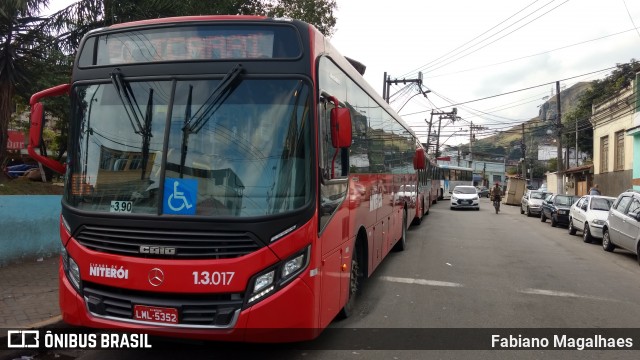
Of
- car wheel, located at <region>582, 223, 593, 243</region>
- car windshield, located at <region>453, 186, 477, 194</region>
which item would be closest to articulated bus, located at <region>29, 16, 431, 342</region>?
car wheel, located at <region>582, 223, 593, 243</region>

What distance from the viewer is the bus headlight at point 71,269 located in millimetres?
4180

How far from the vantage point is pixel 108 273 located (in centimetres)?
395

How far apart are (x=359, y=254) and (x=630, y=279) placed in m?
5.96

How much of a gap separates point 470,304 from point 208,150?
4.56 metres

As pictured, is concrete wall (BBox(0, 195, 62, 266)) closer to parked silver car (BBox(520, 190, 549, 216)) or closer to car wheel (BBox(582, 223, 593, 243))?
car wheel (BBox(582, 223, 593, 243))

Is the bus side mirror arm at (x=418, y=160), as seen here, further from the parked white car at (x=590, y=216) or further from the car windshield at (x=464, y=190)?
the car windshield at (x=464, y=190)

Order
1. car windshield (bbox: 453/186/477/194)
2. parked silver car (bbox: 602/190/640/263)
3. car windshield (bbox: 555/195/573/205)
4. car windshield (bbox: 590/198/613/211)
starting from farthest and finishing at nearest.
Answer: car windshield (bbox: 453/186/477/194) < car windshield (bbox: 555/195/573/205) < car windshield (bbox: 590/198/613/211) < parked silver car (bbox: 602/190/640/263)

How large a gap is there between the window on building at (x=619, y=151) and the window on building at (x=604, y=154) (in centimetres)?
174

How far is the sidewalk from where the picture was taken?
17.6 feet

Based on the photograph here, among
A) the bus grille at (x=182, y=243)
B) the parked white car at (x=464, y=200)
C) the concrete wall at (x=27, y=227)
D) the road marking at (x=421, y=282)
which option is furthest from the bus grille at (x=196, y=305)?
the parked white car at (x=464, y=200)

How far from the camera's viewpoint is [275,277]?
383 cm

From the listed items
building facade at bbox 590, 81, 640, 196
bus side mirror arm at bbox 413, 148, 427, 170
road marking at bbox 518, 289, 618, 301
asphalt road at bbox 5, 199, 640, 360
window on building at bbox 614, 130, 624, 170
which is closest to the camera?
asphalt road at bbox 5, 199, 640, 360

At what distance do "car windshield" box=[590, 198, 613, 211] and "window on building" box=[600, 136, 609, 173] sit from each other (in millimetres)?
15345

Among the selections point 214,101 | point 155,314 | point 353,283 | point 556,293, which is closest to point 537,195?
point 556,293
